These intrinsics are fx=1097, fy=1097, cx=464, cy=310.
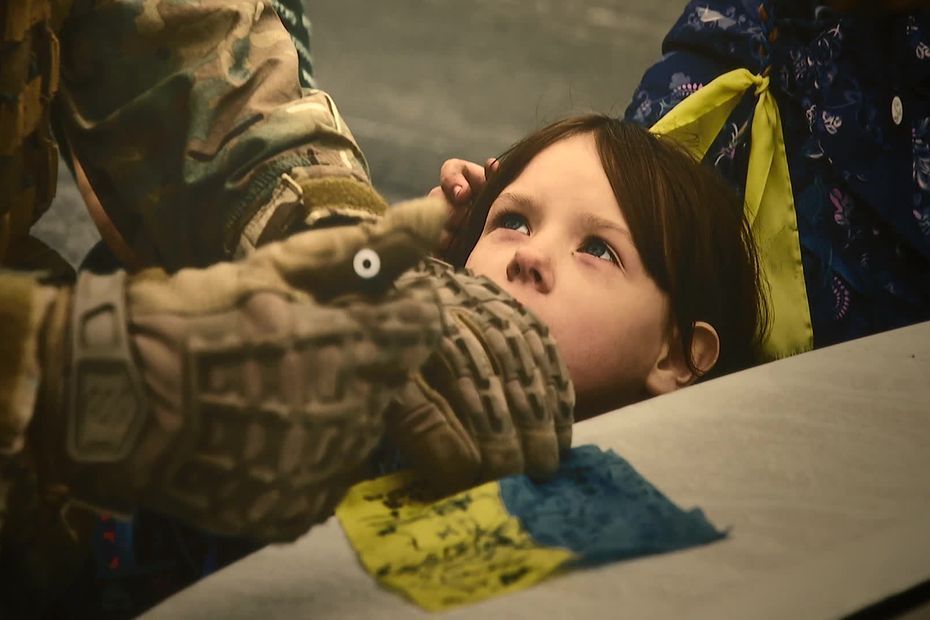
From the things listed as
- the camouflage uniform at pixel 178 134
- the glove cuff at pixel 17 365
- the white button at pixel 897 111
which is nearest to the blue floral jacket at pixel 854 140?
the white button at pixel 897 111

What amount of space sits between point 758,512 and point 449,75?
13.6 inches

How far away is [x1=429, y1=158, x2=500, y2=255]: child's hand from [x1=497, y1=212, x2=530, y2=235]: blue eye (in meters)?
0.02

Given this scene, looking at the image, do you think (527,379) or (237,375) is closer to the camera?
(237,375)

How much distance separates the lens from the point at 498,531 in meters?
0.60

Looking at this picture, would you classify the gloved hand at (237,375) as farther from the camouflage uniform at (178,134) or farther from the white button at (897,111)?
the white button at (897,111)

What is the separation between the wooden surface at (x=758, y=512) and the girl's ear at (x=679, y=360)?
0.01 meters

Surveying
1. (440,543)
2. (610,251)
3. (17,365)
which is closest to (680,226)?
(610,251)

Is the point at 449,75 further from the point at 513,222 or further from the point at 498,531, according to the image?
the point at 498,531

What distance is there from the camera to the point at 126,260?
580 millimetres

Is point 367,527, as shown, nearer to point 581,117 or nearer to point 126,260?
point 126,260

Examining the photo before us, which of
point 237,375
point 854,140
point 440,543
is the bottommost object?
point 440,543

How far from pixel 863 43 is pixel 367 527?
0.59 meters

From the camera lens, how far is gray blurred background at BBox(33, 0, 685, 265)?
0.67 m

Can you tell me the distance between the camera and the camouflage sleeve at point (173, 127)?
1.98 ft
